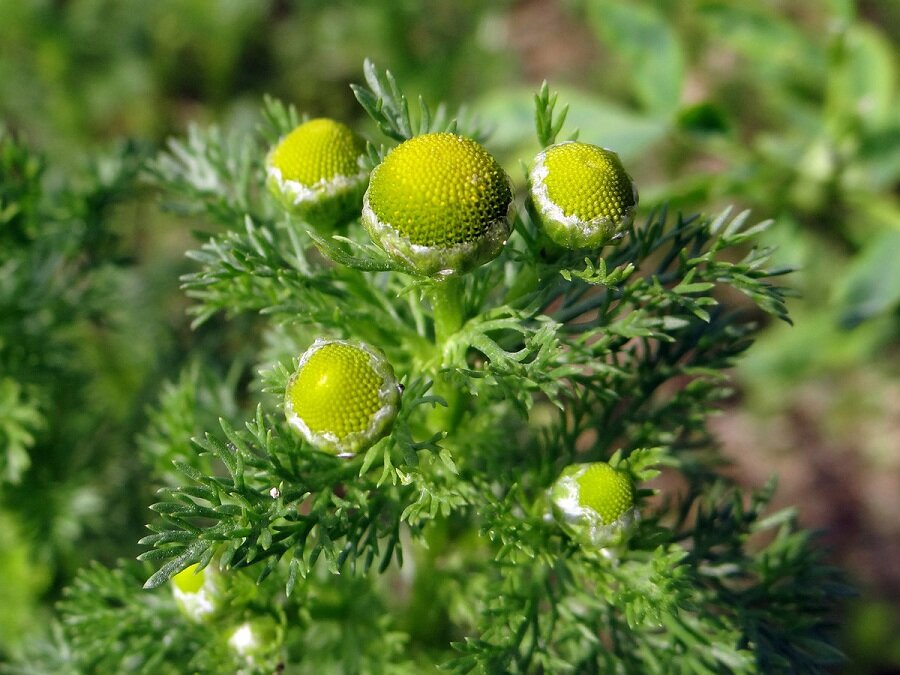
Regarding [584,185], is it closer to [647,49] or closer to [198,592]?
[198,592]

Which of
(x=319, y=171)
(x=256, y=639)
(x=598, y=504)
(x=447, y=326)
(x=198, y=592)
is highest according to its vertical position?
(x=319, y=171)

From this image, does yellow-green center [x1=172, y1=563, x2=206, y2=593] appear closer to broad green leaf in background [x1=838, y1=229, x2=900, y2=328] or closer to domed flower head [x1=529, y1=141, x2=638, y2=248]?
domed flower head [x1=529, y1=141, x2=638, y2=248]

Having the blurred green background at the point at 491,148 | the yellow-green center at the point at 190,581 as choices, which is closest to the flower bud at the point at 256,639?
the yellow-green center at the point at 190,581

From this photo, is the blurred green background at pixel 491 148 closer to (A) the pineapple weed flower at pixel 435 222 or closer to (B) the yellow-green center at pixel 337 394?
(A) the pineapple weed flower at pixel 435 222

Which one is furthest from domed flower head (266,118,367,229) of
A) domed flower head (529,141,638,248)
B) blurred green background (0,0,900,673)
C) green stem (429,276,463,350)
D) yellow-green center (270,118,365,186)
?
blurred green background (0,0,900,673)

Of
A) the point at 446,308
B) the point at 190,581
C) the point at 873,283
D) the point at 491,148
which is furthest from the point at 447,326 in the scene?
the point at 491,148

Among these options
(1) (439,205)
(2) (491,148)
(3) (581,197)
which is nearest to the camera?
(1) (439,205)
